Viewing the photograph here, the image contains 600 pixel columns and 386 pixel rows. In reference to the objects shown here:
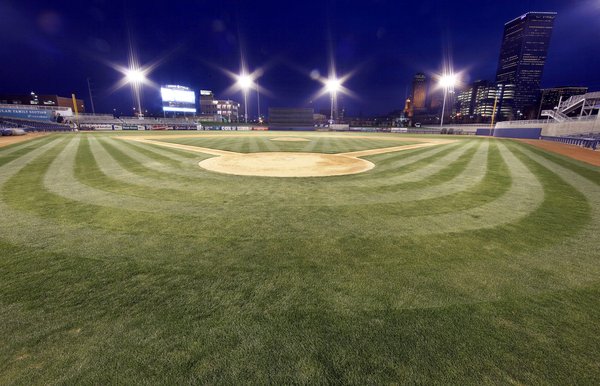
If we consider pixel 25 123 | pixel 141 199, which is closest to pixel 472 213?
pixel 141 199

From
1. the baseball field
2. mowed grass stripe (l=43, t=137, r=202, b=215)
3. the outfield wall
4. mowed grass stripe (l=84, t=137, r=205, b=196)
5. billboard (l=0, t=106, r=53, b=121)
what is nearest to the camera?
the baseball field

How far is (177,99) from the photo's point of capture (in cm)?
8619

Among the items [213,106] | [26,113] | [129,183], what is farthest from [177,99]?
[129,183]

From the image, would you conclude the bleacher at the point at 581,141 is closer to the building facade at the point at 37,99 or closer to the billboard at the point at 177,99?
the billboard at the point at 177,99

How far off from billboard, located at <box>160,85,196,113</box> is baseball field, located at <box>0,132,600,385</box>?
295 feet

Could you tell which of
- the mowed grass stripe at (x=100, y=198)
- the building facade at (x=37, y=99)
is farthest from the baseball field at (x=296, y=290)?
the building facade at (x=37, y=99)

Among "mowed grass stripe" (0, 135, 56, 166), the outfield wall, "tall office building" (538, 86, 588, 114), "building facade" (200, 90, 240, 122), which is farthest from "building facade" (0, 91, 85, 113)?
"tall office building" (538, 86, 588, 114)

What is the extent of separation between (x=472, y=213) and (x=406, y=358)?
510 centimetres

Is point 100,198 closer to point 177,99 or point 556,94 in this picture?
point 177,99

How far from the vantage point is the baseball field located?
2.26 m

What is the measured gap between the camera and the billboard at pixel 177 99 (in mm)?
84125

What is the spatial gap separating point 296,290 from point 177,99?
97.2 meters

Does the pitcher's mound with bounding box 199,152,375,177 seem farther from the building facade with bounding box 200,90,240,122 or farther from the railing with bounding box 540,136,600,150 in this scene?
the building facade with bounding box 200,90,240,122

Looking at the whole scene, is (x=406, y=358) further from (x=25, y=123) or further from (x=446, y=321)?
(x=25, y=123)
